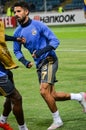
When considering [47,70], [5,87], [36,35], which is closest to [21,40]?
[36,35]

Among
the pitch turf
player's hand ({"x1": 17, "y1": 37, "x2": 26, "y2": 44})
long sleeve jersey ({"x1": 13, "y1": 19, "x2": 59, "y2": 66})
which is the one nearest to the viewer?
player's hand ({"x1": 17, "y1": 37, "x2": 26, "y2": 44})

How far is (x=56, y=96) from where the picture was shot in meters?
8.13

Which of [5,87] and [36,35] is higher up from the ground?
[36,35]

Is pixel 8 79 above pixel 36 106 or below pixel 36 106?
above

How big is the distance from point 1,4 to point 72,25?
14764 millimetres

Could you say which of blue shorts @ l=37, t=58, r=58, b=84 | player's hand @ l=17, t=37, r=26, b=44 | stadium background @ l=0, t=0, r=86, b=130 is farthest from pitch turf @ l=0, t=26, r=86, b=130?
player's hand @ l=17, t=37, r=26, b=44

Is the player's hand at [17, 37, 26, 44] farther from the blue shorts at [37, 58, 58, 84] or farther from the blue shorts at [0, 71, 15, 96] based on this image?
the blue shorts at [0, 71, 15, 96]

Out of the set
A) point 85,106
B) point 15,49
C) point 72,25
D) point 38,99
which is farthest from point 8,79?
point 72,25

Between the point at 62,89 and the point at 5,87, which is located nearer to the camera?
the point at 5,87

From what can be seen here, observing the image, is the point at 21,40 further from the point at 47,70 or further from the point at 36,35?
the point at 47,70

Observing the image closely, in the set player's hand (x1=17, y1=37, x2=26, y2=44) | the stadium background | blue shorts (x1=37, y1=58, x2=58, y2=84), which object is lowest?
the stadium background

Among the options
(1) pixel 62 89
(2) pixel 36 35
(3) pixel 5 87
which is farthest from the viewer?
(1) pixel 62 89

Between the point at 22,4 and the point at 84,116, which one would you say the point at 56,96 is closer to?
the point at 84,116

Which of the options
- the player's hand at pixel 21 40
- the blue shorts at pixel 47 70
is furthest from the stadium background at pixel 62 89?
the player's hand at pixel 21 40
